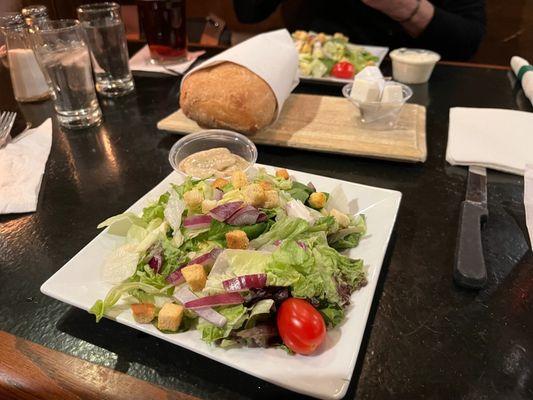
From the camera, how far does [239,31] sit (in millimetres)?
3176

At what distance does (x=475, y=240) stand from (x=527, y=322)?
0.17 meters

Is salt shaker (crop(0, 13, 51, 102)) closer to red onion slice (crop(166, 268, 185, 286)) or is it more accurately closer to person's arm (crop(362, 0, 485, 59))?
red onion slice (crop(166, 268, 185, 286))

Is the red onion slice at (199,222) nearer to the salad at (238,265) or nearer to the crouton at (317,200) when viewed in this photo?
the salad at (238,265)

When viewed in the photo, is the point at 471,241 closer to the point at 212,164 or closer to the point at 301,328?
the point at 301,328

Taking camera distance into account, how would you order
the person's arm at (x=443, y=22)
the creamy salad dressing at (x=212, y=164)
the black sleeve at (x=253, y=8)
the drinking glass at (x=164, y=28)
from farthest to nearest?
the black sleeve at (x=253, y=8)
the person's arm at (x=443, y=22)
the drinking glass at (x=164, y=28)
the creamy salad dressing at (x=212, y=164)

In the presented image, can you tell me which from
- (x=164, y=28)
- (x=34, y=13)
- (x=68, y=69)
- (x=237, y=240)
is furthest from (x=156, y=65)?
(x=237, y=240)

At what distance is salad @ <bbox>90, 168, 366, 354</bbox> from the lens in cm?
64

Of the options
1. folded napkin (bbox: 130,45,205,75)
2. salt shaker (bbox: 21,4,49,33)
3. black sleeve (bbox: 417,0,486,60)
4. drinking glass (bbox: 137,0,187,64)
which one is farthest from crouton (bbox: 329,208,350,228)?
black sleeve (bbox: 417,0,486,60)

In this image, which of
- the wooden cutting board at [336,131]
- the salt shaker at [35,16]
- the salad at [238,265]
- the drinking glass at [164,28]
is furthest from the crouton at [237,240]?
the drinking glass at [164,28]

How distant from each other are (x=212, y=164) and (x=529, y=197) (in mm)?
764

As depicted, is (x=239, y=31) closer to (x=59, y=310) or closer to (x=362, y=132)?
(x=362, y=132)

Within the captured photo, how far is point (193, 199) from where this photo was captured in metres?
0.81

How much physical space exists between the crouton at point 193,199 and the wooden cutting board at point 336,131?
0.52 meters

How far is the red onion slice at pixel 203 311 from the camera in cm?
62
